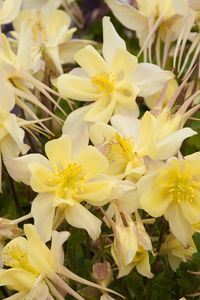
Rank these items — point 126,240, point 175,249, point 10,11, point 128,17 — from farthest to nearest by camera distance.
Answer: point 128,17, point 10,11, point 175,249, point 126,240

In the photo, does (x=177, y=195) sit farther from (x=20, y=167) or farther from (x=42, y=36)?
(x=42, y=36)

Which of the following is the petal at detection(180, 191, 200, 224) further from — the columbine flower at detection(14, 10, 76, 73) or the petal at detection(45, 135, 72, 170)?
the columbine flower at detection(14, 10, 76, 73)

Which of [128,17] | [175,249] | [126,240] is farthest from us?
[128,17]

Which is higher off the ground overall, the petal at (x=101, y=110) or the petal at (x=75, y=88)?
the petal at (x=75, y=88)

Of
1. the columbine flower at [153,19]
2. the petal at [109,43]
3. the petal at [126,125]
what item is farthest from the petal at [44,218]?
the columbine flower at [153,19]

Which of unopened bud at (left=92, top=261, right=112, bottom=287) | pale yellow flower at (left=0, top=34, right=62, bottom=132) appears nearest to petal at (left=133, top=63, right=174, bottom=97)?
pale yellow flower at (left=0, top=34, right=62, bottom=132)

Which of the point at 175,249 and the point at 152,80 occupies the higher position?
the point at 152,80

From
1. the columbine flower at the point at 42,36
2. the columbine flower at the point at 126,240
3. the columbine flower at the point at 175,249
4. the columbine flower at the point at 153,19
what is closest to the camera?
the columbine flower at the point at 126,240

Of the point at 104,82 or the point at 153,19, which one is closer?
the point at 104,82

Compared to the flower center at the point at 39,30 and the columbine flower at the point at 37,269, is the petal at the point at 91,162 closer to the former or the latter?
the columbine flower at the point at 37,269

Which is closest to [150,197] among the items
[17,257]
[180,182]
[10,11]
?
[180,182]
